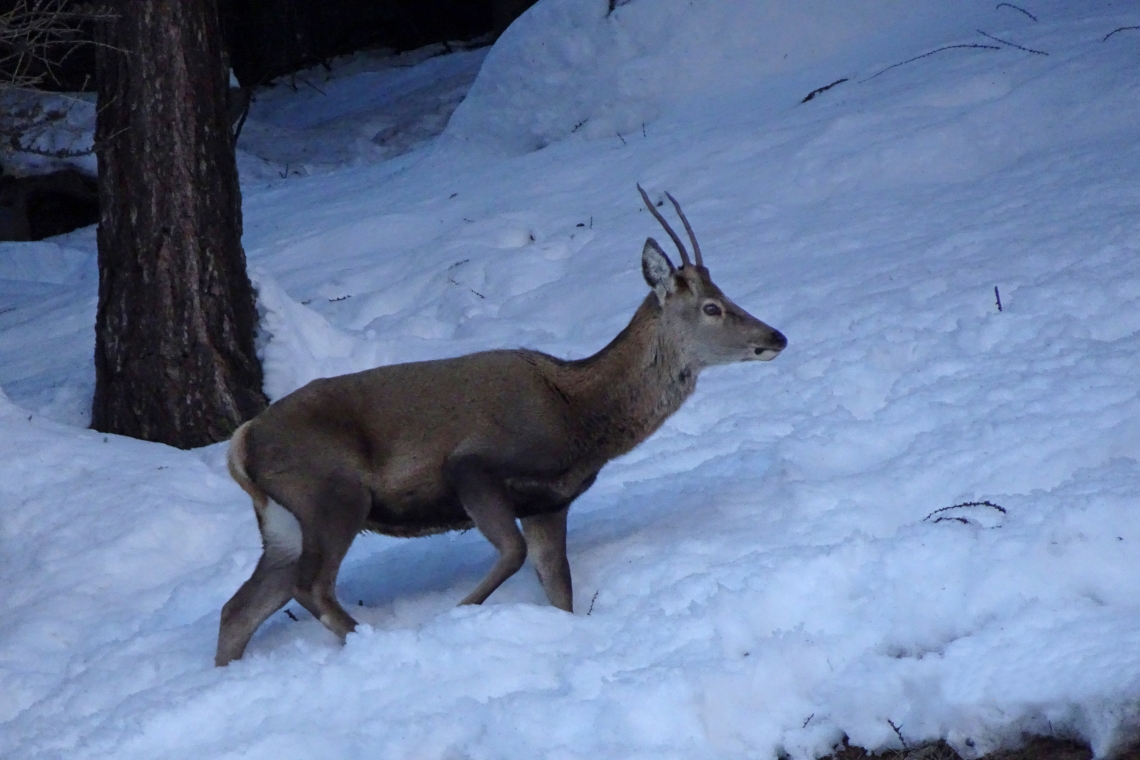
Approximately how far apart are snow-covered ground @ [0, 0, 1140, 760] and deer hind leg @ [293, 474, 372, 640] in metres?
0.18

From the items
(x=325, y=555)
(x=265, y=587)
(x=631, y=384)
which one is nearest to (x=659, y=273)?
(x=631, y=384)

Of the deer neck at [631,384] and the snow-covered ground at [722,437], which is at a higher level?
the deer neck at [631,384]

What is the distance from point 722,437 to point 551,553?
1.59 m

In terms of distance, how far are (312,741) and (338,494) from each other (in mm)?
1109

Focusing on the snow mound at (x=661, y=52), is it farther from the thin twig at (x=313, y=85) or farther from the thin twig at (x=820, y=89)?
the thin twig at (x=313, y=85)

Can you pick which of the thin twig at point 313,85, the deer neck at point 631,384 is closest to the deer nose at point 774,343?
the deer neck at point 631,384

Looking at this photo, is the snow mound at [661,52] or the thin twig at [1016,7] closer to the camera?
the thin twig at [1016,7]

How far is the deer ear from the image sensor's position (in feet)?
18.6

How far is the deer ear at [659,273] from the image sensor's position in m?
5.67

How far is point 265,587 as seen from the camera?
515 centimetres

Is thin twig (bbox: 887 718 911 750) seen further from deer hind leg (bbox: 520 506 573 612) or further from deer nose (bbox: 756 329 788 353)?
deer nose (bbox: 756 329 788 353)

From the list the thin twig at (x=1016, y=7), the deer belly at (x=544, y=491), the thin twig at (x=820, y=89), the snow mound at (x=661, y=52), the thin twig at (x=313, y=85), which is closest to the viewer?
the deer belly at (x=544, y=491)

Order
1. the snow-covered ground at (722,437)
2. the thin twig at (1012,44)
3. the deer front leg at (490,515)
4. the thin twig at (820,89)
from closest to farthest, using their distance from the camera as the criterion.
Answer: the snow-covered ground at (722,437) < the deer front leg at (490,515) < the thin twig at (1012,44) < the thin twig at (820,89)

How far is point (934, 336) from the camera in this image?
6.91m
